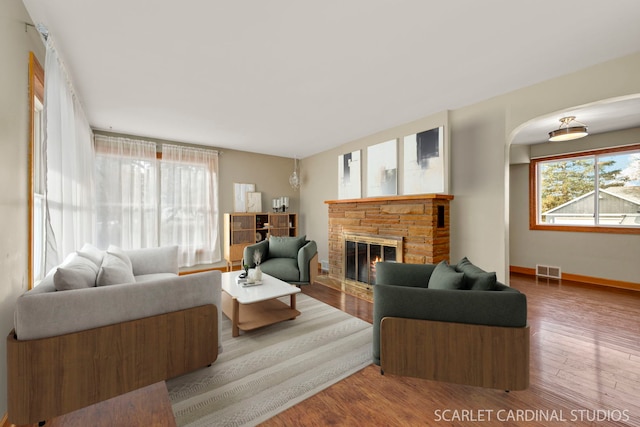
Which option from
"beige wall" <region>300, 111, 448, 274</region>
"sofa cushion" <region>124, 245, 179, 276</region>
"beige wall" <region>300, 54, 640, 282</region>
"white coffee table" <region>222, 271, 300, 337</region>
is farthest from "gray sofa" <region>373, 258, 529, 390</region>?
"sofa cushion" <region>124, 245, 179, 276</region>

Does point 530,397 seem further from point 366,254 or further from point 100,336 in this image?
point 100,336

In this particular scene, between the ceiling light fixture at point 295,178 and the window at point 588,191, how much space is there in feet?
15.7

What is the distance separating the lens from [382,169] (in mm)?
4145

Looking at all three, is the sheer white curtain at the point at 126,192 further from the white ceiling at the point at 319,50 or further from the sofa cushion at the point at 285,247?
the sofa cushion at the point at 285,247

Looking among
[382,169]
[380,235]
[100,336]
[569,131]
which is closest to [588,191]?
[569,131]

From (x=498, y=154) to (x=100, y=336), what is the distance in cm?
398

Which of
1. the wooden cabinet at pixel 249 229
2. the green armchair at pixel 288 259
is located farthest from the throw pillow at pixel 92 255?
the wooden cabinet at pixel 249 229

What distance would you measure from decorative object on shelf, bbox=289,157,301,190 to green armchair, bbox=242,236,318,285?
2026 mm

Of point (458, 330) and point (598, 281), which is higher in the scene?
point (458, 330)

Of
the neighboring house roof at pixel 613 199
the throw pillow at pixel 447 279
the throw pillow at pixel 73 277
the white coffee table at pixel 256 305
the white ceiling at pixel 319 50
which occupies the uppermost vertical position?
the white ceiling at pixel 319 50

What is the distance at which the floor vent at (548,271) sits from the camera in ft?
15.2

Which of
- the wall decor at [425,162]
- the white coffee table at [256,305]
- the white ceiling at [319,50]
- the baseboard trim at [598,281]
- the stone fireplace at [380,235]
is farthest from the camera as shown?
the baseboard trim at [598,281]

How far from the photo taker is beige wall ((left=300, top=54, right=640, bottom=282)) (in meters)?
2.35

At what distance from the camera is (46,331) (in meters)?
1.40
